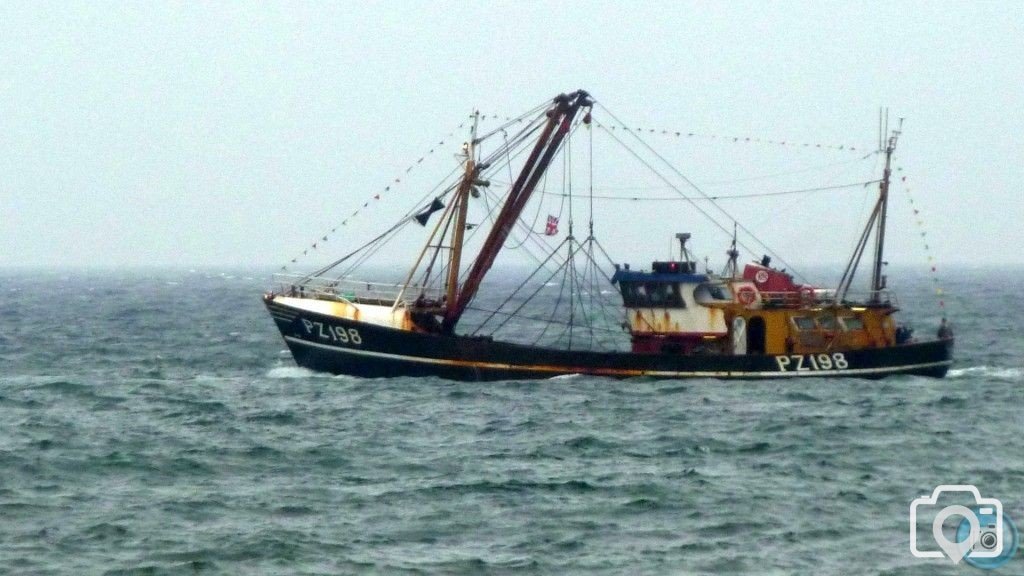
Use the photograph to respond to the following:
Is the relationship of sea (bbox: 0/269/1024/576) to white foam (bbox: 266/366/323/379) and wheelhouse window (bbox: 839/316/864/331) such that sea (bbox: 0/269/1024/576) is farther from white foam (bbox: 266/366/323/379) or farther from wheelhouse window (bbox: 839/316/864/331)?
wheelhouse window (bbox: 839/316/864/331)

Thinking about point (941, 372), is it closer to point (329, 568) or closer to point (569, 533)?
point (569, 533)

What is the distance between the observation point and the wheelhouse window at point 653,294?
4406 centimetres

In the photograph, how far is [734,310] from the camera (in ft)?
144

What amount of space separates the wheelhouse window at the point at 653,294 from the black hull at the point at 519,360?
7.69ft

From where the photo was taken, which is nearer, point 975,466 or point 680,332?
point 975,466

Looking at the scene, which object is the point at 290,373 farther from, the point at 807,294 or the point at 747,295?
the point at 807,294

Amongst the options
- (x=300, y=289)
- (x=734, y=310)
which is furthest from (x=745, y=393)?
(x=300, y=289)

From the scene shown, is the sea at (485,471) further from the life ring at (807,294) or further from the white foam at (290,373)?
the life ring at (807,294)

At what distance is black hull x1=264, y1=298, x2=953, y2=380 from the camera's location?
140ft

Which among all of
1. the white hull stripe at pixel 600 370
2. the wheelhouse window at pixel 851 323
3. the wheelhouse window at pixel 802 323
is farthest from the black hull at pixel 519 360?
the wheelhouse window at pixel 851 323

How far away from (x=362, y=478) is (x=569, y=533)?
19.4 ft

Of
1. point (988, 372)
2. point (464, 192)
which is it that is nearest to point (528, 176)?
point (464, 192)

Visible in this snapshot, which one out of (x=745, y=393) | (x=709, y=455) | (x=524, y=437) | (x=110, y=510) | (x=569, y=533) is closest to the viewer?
(x=569, y=533)

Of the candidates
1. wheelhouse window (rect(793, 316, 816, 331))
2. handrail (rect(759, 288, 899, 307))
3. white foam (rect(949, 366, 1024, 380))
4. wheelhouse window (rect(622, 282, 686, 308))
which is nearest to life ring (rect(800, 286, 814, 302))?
handrail (rect(759, 288, 899, 307))
